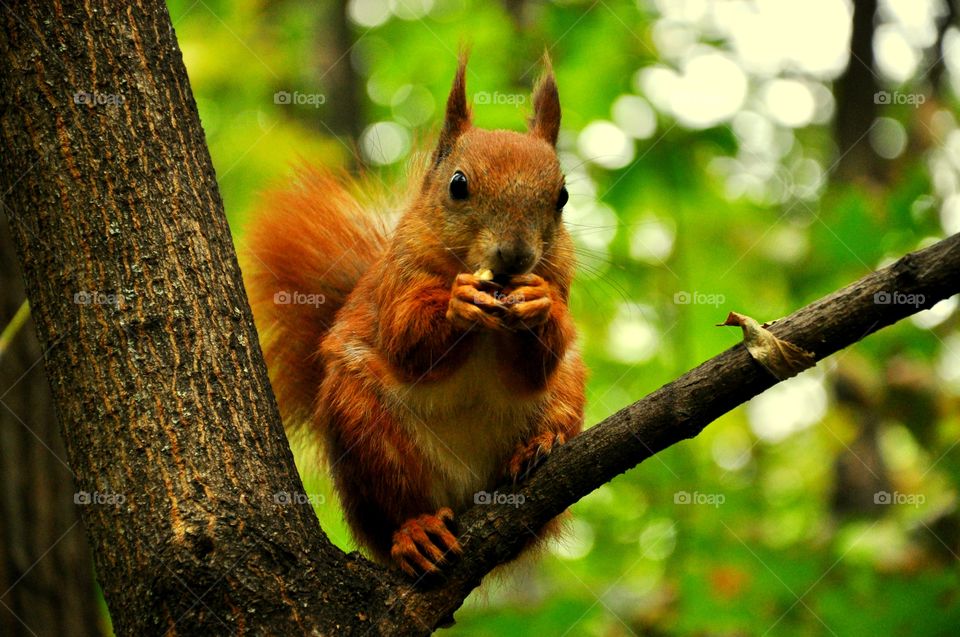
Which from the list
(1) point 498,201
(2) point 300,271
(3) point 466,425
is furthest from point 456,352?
(2) point 300,271

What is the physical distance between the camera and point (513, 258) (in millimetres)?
2469

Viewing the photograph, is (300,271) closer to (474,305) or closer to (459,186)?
(459,186)

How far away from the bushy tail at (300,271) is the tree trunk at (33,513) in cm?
100

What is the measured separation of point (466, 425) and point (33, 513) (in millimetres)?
1904

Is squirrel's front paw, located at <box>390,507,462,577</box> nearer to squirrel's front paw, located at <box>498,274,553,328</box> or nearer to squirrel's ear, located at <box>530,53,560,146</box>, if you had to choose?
squirrel's front paw, located at <box>498,274,553,328</box>

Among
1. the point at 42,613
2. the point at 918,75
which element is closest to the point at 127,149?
the point at 42,613

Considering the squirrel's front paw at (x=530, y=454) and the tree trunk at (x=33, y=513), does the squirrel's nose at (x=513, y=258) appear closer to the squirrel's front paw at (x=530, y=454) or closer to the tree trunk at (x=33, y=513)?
the squirrel's front paw at (x=530, y=454)

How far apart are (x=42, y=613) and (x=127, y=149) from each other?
220cm

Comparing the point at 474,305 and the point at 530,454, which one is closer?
the point at 474,305

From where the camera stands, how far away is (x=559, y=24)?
4.12 m

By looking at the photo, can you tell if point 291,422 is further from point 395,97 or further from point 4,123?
point 395,97

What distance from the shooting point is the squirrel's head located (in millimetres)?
2539

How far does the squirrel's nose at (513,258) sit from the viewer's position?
2.47 meters

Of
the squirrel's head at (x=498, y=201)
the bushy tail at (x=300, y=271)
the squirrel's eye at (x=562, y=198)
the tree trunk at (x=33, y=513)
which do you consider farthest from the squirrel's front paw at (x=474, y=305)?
the tree trunk at (x=33, y=513)
